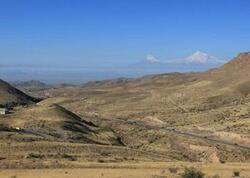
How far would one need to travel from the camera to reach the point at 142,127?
9662cm

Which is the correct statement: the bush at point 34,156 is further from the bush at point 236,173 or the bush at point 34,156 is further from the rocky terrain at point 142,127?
the bush at point 236,173

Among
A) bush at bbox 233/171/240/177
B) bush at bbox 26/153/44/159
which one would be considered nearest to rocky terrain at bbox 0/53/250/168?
bush at bbox 26/153/44/159

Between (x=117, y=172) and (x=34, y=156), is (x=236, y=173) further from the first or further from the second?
(x=34, y=156)

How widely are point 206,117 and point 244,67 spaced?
2864 inches

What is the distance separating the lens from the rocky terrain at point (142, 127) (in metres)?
45.8

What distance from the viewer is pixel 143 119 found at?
12425cm

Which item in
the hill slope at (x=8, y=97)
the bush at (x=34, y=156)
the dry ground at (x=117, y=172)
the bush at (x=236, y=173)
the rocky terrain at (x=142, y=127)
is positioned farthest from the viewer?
the hill slope at (x=8, y=97)

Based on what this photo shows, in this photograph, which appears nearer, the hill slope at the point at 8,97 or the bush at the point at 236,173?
the bush at the point at 236,173

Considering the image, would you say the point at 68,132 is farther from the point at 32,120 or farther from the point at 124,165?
the point at 124,165

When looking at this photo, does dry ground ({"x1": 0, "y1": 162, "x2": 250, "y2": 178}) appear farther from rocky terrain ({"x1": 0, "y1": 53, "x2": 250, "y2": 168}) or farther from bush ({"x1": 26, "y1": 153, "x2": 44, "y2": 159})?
bush ({"x1": 26, "y1": 153, "x2": 44, "y2": 159})

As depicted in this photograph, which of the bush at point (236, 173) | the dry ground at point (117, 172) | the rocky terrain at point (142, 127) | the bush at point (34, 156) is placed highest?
the bush at point (236, 173)

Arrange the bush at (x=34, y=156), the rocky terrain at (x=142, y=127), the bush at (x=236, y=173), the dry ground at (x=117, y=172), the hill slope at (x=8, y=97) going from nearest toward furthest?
the dry ground at (x=117, y=172)
the bush at (x=236, y=173)
the bush at (x=34, y=156)
the rocky terrain at (x=142, y=127)
the hill slope at (x=8, y=97)

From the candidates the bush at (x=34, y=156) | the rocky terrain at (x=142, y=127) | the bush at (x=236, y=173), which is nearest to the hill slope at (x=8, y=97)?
the rocky terrain at (x=142, y=127)

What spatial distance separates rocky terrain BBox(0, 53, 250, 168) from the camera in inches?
1805
